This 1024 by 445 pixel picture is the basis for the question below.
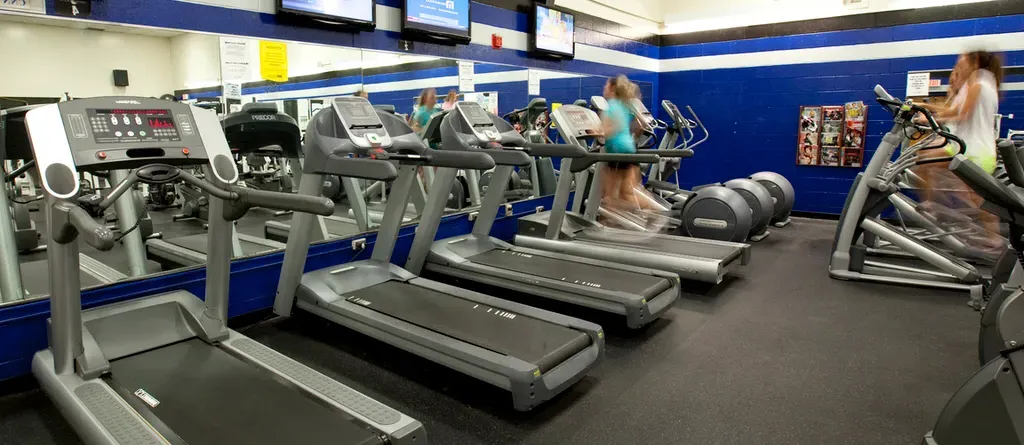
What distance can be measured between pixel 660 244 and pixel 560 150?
1.41 meters

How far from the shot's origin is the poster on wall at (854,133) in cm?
Result: 703

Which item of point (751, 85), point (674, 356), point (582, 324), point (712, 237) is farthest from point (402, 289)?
point (751, 85)

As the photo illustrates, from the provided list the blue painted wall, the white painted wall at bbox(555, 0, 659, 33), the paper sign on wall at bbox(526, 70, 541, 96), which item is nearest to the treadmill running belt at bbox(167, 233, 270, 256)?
the paper sign on wall at bbox(526, 70, 541, 96)

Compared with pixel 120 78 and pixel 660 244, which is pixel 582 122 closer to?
pixel 660 244

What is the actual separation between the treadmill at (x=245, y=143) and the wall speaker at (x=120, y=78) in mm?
564

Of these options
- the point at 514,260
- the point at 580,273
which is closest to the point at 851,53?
the point at 580,273

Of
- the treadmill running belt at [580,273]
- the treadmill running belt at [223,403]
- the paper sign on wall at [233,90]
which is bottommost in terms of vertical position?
the treadmill running belt at [223,403]

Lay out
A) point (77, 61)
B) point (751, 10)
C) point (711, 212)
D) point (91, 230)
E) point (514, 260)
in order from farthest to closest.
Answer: point (751, 10) → point (711, 212) → point (514, 260) → point (77, 61) → point (91, 230)

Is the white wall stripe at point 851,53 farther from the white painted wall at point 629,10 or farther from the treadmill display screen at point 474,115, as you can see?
the treadmill display screen at point 474,115

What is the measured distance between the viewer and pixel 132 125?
2.31 meters

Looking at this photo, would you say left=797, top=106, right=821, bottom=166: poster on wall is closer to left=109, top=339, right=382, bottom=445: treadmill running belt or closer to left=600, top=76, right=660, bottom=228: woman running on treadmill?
left=600, top=76, right=660, bottom=228: woman running on treadmill

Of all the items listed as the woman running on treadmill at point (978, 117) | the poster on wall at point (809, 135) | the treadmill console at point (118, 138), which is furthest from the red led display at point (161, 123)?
the poster on wall at point (809, 135)

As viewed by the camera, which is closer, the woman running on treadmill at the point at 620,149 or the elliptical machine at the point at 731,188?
the woman running on treadmill at the point at 620,149

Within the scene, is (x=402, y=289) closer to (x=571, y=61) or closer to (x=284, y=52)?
(x=284, y=52)
